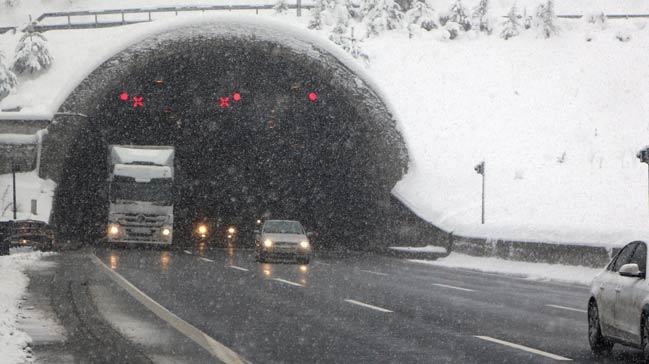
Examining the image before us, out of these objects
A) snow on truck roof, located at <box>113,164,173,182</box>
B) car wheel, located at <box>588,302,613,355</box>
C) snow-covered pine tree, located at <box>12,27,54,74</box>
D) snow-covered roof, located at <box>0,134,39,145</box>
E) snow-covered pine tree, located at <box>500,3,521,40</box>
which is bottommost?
car wheel, located at <box>588,302,613,355</box>

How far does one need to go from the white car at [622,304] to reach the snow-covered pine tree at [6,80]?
184ft

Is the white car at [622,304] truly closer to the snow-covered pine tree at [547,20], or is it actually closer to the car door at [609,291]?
the car door at [609,291]

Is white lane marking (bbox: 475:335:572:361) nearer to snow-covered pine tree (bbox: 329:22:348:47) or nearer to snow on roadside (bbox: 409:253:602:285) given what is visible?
snow on roadside (bbox: 409:253:602:285)

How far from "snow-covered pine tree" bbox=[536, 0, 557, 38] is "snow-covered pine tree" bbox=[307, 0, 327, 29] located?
15.2 metres

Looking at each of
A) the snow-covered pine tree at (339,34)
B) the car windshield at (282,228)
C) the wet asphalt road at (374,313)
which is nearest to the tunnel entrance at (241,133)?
the car windshield at (282,228)

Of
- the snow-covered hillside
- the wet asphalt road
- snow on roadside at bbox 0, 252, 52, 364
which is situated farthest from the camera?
the snow-covered hillside

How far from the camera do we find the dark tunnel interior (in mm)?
45000

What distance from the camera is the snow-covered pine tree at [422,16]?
74875 millimetres

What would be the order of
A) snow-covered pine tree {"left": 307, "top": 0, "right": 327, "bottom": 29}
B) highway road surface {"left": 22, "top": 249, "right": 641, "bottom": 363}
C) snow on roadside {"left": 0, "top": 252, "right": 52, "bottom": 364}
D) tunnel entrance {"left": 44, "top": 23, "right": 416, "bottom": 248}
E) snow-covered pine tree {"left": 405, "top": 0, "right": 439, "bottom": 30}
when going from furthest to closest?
snow-covered pine tree {"left": 405, "top": 0, "right": 439, "bottom": 30}
snow-covered pine tree {"left": 307, "top": 0, "right": 327, "bottom": 29}
tunnel entrance {"left": 44, "top": 23, "right": 416, "bottom": 248}
highway road surface {"left": 22, "top": 249, "right": 641, "bottom": 363}
snow on roadside {"left": 0, "top": 252, "right": 52, "bottom": 364}

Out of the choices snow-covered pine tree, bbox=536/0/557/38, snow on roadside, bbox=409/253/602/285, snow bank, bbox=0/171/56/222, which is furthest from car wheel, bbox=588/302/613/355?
snow-covered pine tree, bbox=536/0/557/38

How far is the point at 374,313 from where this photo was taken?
16625 mm

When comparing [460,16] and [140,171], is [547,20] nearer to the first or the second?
[460,16]

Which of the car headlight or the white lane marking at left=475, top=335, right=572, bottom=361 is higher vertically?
the car headlight

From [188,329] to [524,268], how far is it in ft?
59.0
